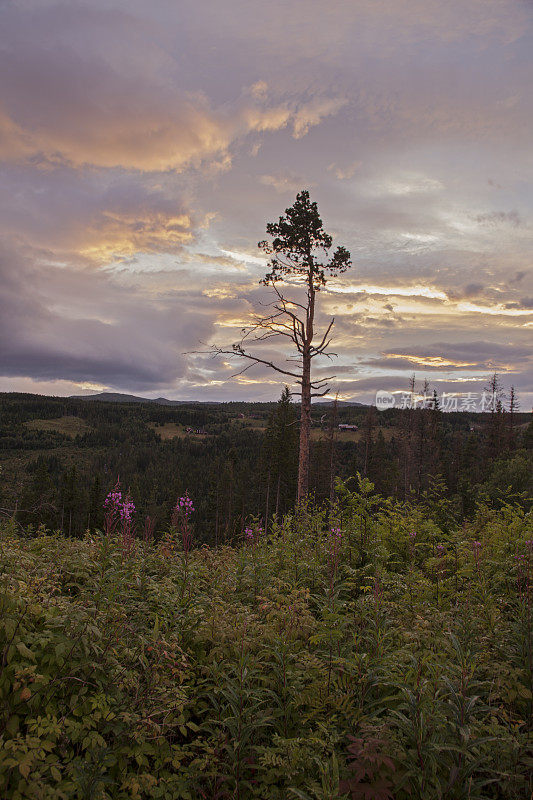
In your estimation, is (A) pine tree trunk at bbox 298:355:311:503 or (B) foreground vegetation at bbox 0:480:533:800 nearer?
(B) foreground vegetation at bbox 0:480:533:800

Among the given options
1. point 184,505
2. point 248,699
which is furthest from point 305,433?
point 248,699

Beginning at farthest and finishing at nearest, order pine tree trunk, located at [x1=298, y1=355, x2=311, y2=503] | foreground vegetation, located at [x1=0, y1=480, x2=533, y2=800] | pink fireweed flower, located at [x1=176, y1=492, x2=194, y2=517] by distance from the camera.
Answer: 1. pine tree trunk, located at [x1=298, y1=355, x2=311, y2=503]
2. pink fireweed flower, located at [x1=176, y1=492, x2=194, y2=517]
3. foreground vegetation, located at [x1=0, y1=480, x2=533, y2=800]

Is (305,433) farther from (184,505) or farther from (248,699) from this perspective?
(248,699)

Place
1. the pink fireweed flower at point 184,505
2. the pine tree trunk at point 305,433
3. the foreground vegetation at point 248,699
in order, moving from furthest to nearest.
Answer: the pine tree trunk at point 305,433
the pink fireweed flower at point 184,505
the foreground vegetation at point 248,699

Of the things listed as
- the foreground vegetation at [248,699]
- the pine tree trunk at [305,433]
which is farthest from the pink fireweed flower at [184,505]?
the pine tree trunk at [305,433]

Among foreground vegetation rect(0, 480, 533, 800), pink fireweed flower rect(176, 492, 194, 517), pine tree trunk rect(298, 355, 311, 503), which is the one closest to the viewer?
foreground vegetation rect(0, 480, 533, 800)

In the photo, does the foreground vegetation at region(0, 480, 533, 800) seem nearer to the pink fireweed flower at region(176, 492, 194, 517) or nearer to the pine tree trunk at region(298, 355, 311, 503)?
the pink fireweed flower at region(176, 492, 194, 517)

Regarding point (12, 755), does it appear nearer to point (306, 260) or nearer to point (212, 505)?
point (306, 260)

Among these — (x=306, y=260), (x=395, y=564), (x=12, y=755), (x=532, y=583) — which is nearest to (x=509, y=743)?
(x=532, y=583)

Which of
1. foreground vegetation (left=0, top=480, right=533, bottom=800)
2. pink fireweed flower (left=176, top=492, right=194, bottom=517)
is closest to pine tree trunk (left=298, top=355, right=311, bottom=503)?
pink fireweed flower (left=176, top=492, right=194, bottom=517)

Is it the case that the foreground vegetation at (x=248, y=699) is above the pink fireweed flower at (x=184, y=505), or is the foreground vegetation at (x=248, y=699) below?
below

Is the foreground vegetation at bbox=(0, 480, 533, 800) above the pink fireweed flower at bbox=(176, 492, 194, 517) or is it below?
below

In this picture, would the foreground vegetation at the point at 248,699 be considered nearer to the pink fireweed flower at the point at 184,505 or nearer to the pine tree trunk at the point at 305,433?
the pink fireweed flower at the point at 184,505

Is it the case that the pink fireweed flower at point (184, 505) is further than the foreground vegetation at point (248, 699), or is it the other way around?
the pink fireweed flower at point (184, 505)
